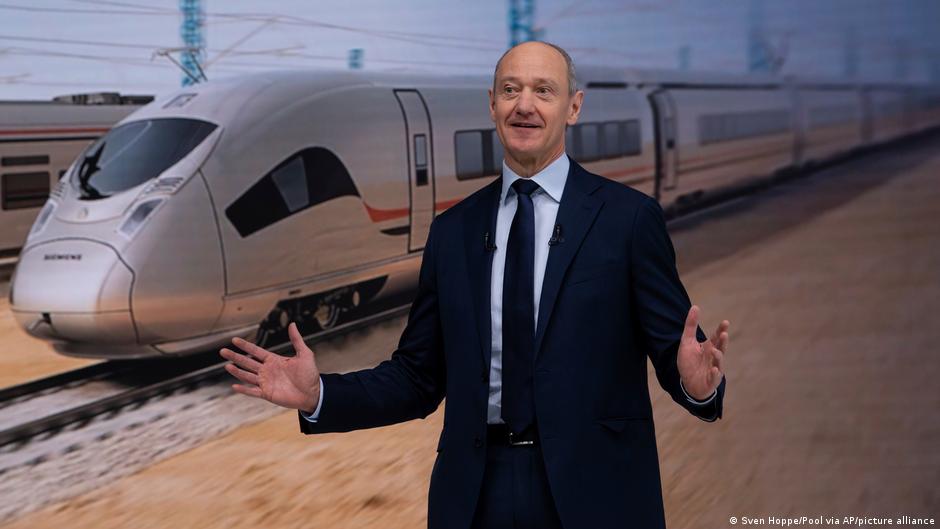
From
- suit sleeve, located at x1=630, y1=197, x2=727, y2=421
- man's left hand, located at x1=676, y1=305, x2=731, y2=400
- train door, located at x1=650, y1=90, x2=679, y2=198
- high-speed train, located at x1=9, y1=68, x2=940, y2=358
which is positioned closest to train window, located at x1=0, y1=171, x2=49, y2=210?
high-speed train, located at x1=9, y1=68, x2=940, y2=358

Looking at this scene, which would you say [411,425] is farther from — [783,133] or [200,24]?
[783,133]

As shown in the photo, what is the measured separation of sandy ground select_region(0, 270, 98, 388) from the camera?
4.64 m

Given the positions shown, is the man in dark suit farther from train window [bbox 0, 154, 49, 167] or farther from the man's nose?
train window [bbox 0, 154, 49, 167]

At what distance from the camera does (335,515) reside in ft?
12.5

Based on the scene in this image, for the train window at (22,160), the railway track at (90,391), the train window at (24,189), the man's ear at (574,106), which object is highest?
the man's ear at (574,106)

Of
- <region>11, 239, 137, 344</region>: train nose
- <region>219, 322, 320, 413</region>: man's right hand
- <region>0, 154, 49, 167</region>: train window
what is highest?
<region>0, 154, 49, 167</region>: train window

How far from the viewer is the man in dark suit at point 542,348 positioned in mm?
1681

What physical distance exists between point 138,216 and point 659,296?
351cm

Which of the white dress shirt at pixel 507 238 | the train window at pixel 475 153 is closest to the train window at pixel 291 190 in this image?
the train window at pixel 475 153

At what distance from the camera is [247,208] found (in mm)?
4953

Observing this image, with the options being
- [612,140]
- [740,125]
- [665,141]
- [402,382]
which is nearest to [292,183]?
[612,140]

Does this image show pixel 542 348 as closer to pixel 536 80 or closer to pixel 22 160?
pixel 536 80

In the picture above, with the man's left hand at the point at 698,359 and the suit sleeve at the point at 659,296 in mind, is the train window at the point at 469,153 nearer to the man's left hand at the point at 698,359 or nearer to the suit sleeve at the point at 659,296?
the suit sleeve at the point at 659,296

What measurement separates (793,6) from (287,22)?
149 inches
